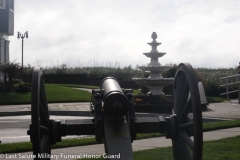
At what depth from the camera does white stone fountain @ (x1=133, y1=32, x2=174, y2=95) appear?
68.8ft

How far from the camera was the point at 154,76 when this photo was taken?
72.0 feet

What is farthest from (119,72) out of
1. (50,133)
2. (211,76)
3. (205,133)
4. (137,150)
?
(50,133)

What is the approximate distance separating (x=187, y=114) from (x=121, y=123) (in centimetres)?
93

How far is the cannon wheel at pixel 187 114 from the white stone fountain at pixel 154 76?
13960mm

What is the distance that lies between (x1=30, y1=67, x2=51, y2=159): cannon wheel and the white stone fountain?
14.6 meters

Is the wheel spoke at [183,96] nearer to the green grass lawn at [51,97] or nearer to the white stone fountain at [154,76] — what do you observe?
the white stone fountain at [154,76]

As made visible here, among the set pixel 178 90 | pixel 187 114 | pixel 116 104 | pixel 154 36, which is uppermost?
pixel 154 36

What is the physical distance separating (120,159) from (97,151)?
10.6 ft

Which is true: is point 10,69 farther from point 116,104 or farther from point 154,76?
point 116,104

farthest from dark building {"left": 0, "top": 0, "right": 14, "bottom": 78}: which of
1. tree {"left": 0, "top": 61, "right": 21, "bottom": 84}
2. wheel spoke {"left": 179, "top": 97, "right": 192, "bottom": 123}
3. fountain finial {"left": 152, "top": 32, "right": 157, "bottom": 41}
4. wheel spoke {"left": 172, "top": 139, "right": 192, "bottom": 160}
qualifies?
wheel spoke {"left": 179, "top": 97, "right": 192, "bottom": 123}

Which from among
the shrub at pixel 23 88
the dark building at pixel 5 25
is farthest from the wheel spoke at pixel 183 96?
the dark building at pixel 5 25

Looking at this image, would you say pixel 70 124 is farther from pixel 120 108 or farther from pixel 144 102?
pixel 144 102

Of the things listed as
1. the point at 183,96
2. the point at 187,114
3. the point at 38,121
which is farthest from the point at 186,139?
the point at 38,121

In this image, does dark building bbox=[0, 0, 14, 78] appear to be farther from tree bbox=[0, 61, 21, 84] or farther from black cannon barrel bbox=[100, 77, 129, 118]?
black cannon barrel bbox=[100, 77, 129, 118]
